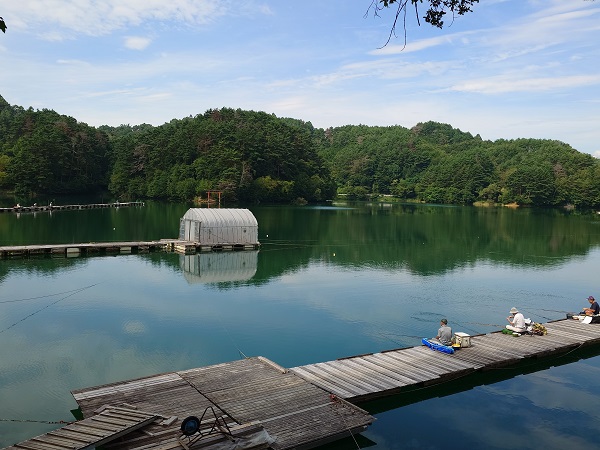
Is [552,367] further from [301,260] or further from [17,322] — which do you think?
[301,260]

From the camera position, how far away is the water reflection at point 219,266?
36562 mm

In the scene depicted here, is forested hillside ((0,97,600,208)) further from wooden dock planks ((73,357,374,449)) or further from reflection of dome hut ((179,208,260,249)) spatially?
wooden dock planks ((73,357,374,449))

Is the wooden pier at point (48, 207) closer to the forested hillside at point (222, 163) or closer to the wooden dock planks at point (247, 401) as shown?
the forested hillside at point (222, 163)

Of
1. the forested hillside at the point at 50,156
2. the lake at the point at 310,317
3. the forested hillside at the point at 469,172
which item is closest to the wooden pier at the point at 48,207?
the lake at the point at 310,317

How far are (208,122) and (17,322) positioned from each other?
10368 centimetres

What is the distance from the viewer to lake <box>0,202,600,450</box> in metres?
A: 16.4

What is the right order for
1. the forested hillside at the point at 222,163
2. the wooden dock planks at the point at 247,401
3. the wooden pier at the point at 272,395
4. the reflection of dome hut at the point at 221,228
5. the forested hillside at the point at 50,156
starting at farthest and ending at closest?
the forested hillside at the point at 222,163 < the forested hillside at the point at 50,156 < the reflection of dome hut at the point at 221,228 < the wooden dock planks at the point at 247,401 < the wooden pier at the point at 272,395

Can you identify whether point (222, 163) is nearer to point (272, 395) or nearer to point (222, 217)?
point (222, 217)

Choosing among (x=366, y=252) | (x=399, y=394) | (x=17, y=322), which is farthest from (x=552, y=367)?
(x=366, y=252)

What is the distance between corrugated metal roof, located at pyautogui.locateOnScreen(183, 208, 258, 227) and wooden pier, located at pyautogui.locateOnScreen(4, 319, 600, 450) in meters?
31.6

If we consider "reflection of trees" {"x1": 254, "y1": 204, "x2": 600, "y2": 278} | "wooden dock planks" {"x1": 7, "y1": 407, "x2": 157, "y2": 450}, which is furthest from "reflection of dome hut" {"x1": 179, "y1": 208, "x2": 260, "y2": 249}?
"wooden dock planks" {"x1": 7, "y1": 407, "x2": 157, "y2": 450}

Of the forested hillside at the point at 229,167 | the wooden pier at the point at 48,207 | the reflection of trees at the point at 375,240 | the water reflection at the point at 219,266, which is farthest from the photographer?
the forested hillside at the point at 229,167

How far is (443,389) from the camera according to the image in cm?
1859

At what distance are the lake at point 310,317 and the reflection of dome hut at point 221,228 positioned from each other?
7.14ft
